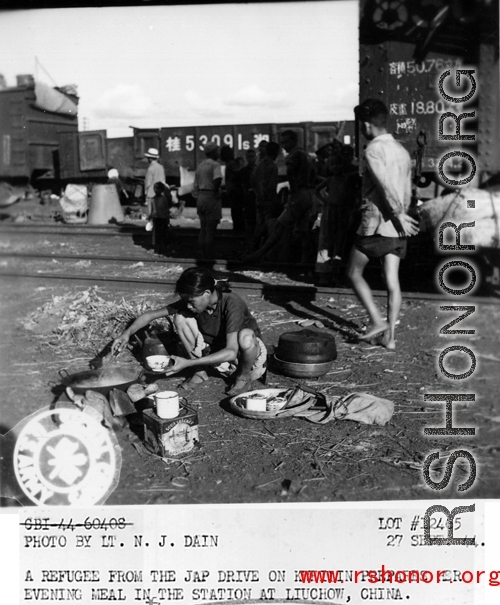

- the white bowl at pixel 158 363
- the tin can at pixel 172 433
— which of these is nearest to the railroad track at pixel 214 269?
the white bowl at pixel 158 363

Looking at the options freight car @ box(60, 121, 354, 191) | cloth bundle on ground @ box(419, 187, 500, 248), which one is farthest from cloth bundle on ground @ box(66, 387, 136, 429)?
freight car @ box(60, 121, 354, 191)

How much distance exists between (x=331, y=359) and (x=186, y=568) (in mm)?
2315

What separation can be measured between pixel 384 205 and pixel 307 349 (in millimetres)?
1290

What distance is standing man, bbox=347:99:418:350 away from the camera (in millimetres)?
5188

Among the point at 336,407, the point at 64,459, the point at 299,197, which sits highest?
the point at 299,197

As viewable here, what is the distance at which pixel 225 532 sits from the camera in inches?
125

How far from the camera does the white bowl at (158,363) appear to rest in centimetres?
440

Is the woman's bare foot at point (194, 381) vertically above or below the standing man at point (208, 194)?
below

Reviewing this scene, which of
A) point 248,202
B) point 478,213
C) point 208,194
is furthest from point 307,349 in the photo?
point 248,202

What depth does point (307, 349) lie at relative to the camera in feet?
16.5

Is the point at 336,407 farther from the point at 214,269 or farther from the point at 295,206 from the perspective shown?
the point at 214,269

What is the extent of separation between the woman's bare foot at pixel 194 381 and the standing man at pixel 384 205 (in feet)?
4.94

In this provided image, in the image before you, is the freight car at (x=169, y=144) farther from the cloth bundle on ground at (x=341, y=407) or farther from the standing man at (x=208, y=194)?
the cloth bundle on ground at (x=341, y=407)

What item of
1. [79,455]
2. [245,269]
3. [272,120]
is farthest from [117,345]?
[272,120]
